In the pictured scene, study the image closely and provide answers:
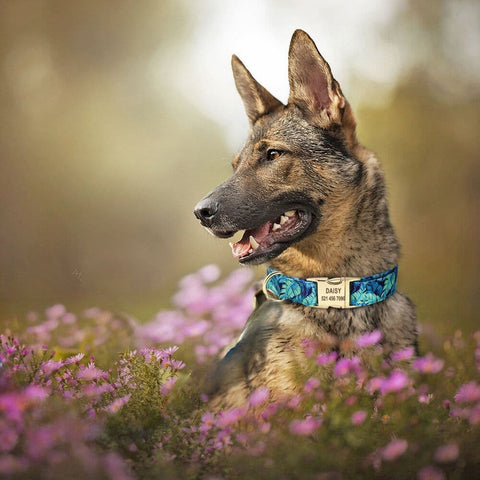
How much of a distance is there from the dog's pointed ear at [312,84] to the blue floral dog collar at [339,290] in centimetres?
105

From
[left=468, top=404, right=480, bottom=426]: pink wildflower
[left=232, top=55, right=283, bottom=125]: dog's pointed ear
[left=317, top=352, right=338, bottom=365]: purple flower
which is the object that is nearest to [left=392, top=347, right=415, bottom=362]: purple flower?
[left=317, top=352, right=338, bottom=365]: purple flower

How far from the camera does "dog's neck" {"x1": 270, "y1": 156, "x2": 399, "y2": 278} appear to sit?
3.56m

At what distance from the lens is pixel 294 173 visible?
12.1ft

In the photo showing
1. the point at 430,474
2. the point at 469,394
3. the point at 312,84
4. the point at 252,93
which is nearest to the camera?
the point at 430,474

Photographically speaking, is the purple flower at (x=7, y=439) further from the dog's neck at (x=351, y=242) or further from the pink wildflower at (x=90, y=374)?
the dog's neck at (x=351, y=242)

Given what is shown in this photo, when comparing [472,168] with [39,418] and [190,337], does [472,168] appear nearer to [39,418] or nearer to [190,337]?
[190,337]

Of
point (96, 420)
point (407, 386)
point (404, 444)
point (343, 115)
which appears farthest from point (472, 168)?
point (96, 420)

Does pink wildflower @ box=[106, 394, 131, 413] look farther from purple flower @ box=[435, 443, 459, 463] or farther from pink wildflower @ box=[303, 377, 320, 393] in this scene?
purple flower @ box=[435, 443, 459, 463]

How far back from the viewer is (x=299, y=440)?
8.63 ft

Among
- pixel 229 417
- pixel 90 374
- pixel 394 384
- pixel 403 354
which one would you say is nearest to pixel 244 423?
pixel 229 417

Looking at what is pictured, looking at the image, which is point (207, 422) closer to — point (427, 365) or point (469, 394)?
point (427, 365)

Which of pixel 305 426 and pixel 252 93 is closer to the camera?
pixel 305 426

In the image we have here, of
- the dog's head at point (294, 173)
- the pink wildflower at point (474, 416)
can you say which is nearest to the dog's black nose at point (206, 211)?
the dog's head at point (294, 173)

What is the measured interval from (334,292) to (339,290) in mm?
31
